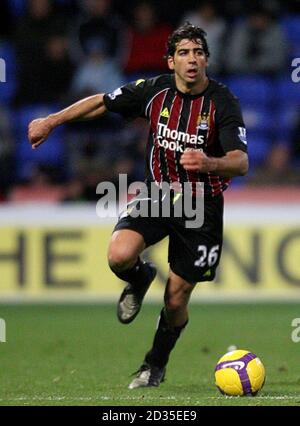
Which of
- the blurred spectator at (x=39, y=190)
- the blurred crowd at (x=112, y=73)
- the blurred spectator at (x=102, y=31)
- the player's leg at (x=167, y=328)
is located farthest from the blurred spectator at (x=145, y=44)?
the player's leg at (x=167, y=328)

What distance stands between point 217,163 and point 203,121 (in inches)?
24.5

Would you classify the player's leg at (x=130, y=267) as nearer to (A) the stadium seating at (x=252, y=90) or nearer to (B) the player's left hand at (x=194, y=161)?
(B) the player's left hand at (x=194, y=161)

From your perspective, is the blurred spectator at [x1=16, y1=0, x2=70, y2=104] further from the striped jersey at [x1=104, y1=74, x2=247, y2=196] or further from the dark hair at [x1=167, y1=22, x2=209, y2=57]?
the dark hair at [x1=167, y1=22, x2=209, y2=57]

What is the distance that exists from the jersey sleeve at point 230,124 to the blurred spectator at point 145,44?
7.62 meters

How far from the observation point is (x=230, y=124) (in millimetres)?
6926

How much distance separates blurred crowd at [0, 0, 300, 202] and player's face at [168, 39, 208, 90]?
660 centimetres

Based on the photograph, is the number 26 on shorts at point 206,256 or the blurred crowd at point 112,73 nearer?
the number 26 on shorts at point 206,256

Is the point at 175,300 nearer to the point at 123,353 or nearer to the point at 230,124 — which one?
the point at 230,124

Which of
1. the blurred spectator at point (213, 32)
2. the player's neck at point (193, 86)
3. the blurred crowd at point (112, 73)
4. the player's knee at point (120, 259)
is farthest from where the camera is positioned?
the blurred spectator at point (213, 32)

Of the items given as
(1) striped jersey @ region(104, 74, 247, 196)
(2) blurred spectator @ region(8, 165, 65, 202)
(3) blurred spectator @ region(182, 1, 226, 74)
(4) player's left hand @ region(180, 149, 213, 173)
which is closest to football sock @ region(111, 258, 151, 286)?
(1) striped jersey @ region(104, 74, 247, 196)

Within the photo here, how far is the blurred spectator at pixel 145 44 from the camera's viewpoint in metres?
14.6

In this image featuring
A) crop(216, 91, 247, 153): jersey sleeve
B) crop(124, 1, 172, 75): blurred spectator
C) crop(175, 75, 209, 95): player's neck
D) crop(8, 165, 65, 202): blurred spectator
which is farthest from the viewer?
crop(124, 1, 172, 75): blurred spectator

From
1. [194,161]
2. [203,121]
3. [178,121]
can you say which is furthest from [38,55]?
[194,161]

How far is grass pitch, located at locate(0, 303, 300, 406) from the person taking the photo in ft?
21.6
